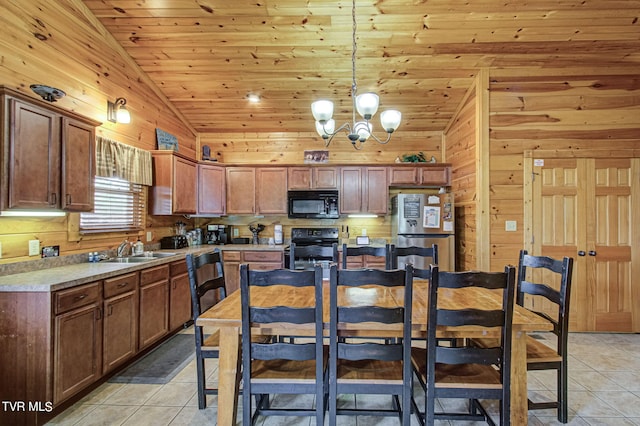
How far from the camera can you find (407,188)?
16.8ft

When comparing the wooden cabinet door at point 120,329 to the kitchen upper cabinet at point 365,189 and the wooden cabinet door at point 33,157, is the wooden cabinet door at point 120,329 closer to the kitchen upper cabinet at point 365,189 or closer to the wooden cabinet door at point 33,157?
the wooden cabinet door at point 33,157

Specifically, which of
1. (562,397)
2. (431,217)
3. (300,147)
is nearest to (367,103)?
(562,397)

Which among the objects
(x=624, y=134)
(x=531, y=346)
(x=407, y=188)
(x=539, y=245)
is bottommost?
(x=531, y=346)

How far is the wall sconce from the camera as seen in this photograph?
346 cm

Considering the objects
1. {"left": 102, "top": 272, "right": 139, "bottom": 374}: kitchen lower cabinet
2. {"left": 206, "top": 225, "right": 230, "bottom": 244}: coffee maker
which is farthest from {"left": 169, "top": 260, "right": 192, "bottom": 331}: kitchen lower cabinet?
{"left": 206, "top": 225, "right": 230, "bottom": 244}: coffee maker

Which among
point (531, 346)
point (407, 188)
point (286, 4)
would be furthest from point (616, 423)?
point (286, 4)

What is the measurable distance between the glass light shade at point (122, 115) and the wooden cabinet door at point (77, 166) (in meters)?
0.68

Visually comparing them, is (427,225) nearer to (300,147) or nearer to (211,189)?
(300,147)

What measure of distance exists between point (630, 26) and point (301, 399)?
4771 mm

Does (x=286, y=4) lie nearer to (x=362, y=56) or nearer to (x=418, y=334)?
(x=362, y=56)

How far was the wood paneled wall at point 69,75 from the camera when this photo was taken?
8.18ft

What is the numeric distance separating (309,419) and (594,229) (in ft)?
12.6

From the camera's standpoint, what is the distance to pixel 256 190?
16.4 ft

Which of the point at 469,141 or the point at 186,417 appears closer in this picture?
the point at 186,417
